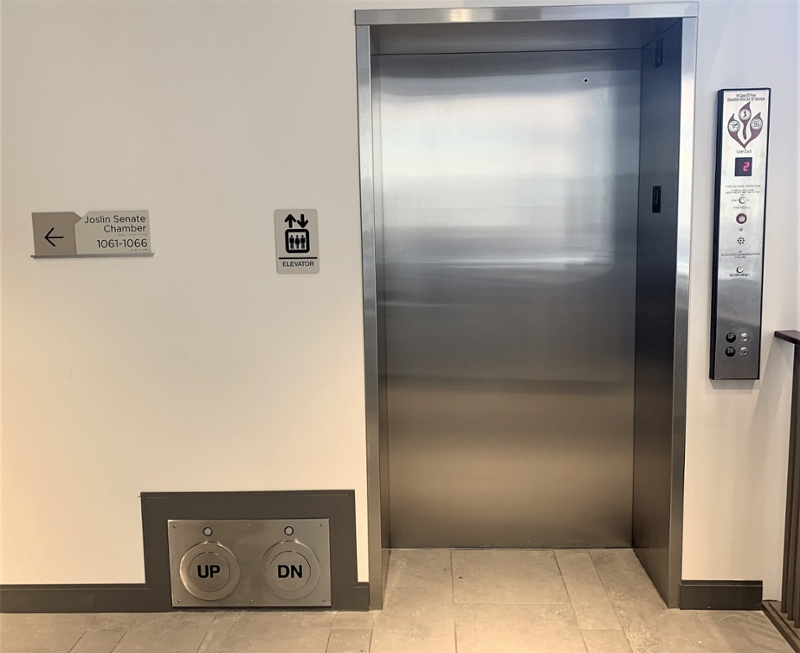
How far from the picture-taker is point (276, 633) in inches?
94.4

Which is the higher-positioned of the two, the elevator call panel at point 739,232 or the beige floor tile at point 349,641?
the elevator call panel at point 739,232

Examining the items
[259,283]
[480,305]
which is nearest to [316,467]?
[259,283]

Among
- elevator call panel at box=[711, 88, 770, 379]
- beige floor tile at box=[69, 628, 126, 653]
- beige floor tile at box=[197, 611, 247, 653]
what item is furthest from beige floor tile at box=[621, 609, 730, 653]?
beige floor tile at box=[69, 628, 126, 653]

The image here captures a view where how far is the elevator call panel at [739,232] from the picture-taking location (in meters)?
2.26

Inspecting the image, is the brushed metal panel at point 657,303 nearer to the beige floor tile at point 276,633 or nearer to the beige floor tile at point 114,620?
the beige floor tile at point 276,633

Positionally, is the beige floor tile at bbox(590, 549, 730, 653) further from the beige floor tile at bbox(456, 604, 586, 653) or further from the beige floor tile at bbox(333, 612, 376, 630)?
the beige floor tile at bbox(333, 612, 376, 630)

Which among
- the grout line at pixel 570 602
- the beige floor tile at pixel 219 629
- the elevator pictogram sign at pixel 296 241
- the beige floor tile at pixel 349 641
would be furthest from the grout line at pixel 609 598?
the elevator pictogram sign at pixel 296 241

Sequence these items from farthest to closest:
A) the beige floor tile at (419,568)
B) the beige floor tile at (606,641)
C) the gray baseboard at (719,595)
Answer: the beige floor tile at (419,568)
the gray baseboard at (719,595)
the beige floor tile at (606,641)

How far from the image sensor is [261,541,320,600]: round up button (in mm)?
2510

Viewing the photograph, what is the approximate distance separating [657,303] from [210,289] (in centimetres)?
168

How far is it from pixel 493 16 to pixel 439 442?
1.70 m

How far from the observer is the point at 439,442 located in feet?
9.63

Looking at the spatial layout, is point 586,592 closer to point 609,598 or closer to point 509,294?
point 609,598

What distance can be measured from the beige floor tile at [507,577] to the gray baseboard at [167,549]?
44 cm
